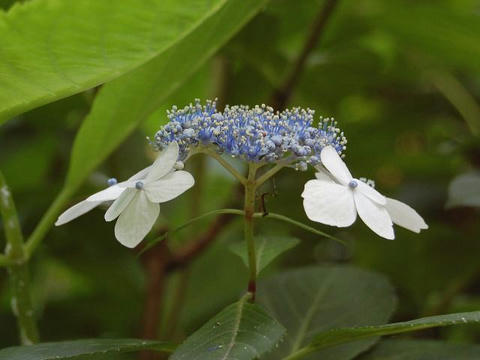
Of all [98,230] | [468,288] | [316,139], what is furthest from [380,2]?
[316,139]

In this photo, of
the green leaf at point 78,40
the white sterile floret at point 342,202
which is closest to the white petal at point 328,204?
the white sterile floret at point 342,202

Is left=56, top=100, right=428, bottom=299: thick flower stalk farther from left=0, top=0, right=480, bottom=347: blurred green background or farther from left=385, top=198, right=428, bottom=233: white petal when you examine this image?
left=0, top=0, right=480, bottom=347: blurred green background

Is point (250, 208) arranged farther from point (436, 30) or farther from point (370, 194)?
point (436, 30)

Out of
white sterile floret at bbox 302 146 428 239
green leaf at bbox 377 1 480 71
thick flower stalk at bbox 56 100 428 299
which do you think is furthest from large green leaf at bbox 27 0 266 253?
green leaf at bbox 377 1 480 71

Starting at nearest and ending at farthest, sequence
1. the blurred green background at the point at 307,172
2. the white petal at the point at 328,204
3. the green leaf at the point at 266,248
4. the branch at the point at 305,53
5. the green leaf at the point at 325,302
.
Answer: the white petal at the point at 328,204
the green leaf at the point at 266,248
the green leaf at the point at 325,302
the branch at the point at 305,53
the blurred green background at the point at 307,172

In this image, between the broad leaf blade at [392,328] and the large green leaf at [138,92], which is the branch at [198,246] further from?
the broad leaf blade at [392,328]

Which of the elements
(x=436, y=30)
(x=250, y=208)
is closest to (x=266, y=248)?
(x=250, y=208)

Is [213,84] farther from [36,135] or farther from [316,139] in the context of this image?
[316,139]
